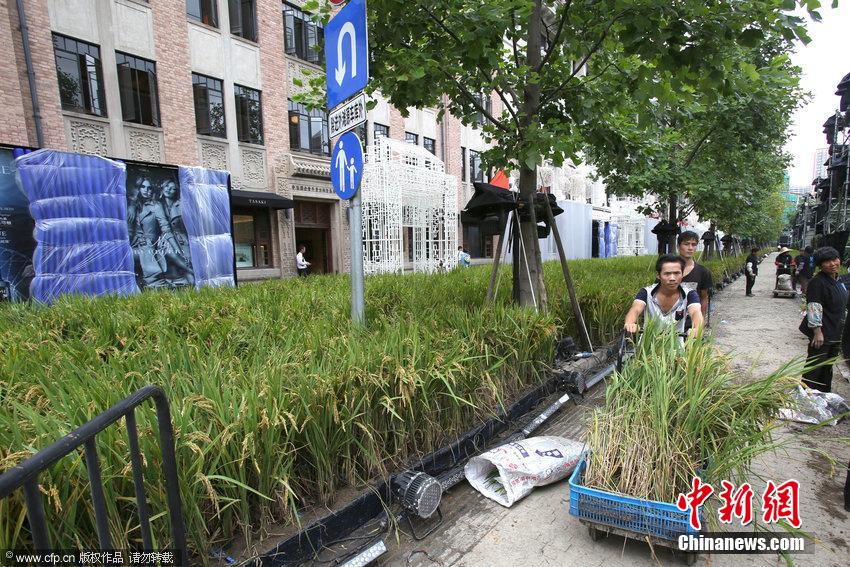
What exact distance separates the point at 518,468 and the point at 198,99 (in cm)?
1477

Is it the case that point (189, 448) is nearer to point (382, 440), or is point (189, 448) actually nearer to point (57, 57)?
point (382, 440)

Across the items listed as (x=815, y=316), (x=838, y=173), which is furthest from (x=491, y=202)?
(x=838, y=173)

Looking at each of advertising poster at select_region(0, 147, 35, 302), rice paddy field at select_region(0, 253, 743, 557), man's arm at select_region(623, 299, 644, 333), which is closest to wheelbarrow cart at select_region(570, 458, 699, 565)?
rice paddy field at select_region(0, 253, 743, 557)

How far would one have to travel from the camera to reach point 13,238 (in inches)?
270

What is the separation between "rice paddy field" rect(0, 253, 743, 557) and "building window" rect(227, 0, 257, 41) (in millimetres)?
12737

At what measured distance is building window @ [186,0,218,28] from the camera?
1343cm

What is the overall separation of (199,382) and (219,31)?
15.0 m

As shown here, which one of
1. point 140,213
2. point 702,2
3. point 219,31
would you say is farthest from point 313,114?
point 702,2

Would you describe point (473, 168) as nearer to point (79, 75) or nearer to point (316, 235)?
point (316, 235)

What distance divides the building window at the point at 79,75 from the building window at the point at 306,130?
584 cm

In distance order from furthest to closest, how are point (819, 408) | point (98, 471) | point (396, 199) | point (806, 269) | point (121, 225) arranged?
point (396, 199), point (806, 269), point (121, 225), point (819, 408), point (98, 471)

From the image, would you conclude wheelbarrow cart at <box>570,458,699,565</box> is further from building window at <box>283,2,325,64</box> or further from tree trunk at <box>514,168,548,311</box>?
building window at <box>283,2,325,64</box>

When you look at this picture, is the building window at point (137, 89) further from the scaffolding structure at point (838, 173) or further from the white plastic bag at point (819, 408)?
the scaffolding structure at point (838, 173)

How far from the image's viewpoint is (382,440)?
3023mm
